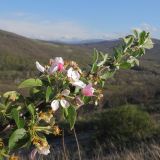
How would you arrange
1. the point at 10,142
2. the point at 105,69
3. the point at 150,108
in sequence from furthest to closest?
the point at 150,108, the point at 105,69, the point at 10,142

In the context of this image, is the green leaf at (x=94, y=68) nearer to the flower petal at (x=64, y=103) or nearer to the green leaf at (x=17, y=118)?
the flower petal at (x=64, y=103)

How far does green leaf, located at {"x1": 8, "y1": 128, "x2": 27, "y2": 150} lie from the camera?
2387 mm

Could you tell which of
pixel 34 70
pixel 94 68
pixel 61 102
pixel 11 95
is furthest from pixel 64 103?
pixel 34 70

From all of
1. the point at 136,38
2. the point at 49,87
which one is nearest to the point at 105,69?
the point at 136,38

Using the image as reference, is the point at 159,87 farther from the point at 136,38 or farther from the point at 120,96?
the point at 136,38

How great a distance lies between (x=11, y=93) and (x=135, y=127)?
1539 cm

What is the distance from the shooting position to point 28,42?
12150cm

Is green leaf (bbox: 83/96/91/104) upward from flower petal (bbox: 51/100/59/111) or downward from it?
downward

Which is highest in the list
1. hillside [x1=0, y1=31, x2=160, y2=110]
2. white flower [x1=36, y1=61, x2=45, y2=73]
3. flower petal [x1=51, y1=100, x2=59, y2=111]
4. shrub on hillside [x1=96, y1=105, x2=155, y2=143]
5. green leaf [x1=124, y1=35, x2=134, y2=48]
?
green leaf [x1=124, y1=35, x2=134, y2=48]

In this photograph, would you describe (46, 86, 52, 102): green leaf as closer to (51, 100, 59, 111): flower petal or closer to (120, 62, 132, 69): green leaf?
(51, 100, 59, 111): flower petal

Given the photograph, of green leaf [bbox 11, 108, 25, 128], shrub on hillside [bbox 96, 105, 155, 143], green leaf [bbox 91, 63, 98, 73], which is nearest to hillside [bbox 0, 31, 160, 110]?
shrub on hillside [bbox 96, 105, 155, 143]

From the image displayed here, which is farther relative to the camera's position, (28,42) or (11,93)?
(28,42)

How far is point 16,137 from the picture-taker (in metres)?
2.39

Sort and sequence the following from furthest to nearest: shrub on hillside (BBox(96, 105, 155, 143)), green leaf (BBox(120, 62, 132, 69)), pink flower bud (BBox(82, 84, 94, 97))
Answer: shrub on hillside (BBox(96, 105, 155, 143)) < green leaf (BBox(120, 62, 132, 69)) < pink flower bud (BBox(82, 84, 94, 97))
